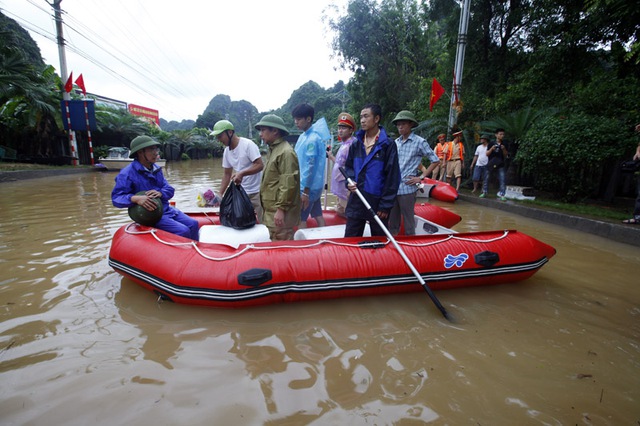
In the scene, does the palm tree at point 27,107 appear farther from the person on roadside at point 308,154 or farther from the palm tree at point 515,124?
the palm tree at point 515,124

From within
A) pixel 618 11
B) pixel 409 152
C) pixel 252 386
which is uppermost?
pixel 618 11

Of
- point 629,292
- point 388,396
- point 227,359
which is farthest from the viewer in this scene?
point 629,292

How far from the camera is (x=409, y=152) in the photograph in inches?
142

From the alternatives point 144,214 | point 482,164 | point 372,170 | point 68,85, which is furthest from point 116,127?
point 372,170

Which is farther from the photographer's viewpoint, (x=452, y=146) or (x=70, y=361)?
(x=452, y=146)

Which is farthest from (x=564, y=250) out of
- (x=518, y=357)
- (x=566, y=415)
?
(x=566, y=415)

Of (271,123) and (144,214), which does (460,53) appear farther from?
(144,214)

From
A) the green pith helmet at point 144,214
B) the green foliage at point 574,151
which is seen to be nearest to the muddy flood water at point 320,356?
the green pith helmet at point 144,214

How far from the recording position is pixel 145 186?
10.7 feet

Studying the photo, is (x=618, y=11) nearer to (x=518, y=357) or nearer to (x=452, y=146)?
(x=452, y=146)

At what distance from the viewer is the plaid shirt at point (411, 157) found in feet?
11.5

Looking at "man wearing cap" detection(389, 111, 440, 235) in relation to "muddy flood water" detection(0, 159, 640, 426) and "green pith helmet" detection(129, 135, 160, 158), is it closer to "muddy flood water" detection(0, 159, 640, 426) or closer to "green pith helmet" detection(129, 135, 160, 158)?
"muddy flood water" detection(0, 159, 640, 426)

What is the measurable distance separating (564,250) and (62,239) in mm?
6838

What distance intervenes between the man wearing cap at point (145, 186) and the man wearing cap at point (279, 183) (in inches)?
41.7
